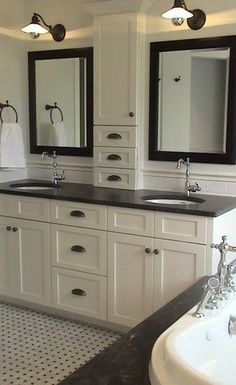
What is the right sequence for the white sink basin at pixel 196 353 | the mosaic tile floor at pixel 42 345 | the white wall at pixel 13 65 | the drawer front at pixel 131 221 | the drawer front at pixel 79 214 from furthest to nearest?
the white wall at pixel 13 65
the drawer front at pixel 79 214
the drawer front at pixel 131 221
the mosaic tile floor at pixel 42 345
the white sink basin at pixel 196 353

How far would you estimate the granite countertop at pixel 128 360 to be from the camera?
1708 mm

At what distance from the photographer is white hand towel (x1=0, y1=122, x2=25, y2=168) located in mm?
3824

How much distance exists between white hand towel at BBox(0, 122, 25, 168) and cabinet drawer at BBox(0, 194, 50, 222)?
0.38 m

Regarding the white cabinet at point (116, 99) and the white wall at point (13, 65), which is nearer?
the white cabinet at point (116, 99)

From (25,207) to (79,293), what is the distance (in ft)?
2.36

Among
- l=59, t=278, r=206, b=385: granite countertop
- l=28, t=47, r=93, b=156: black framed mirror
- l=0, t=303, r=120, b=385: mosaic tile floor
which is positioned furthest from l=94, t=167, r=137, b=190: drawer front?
Answer: l=59, t=278, r=206, b=385: granite countertop

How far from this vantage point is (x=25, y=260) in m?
3.55

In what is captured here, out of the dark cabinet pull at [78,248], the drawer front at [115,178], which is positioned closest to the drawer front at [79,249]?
the dark cabinet pull at [78,248]

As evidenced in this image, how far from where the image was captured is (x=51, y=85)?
13.0ft

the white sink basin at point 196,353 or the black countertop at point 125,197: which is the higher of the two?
the black countertop at point 125,197

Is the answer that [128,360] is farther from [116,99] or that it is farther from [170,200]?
[116,99]

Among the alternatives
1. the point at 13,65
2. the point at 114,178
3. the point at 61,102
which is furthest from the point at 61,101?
the point at 114,178

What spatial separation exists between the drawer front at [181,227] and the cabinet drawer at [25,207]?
33.8 inches

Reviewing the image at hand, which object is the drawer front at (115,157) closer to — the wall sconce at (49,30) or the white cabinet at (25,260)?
the white cabinet at (25,260)
